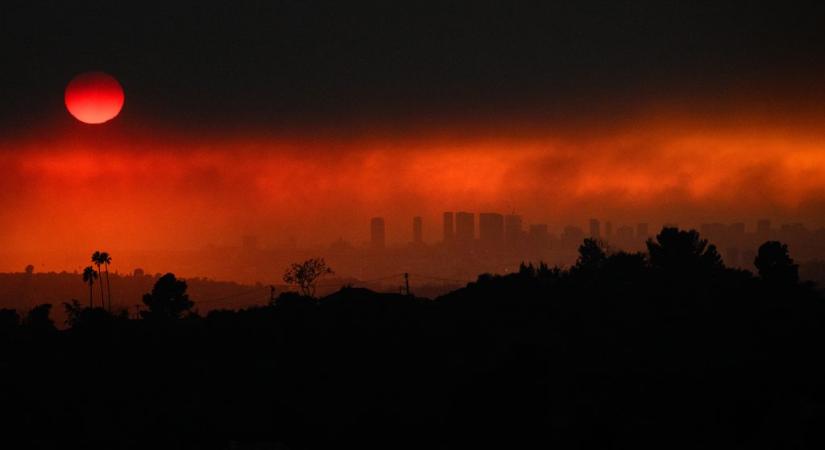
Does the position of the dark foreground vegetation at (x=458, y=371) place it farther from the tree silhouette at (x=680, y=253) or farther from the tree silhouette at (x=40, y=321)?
the tree silhouette at (x=680, y=253)

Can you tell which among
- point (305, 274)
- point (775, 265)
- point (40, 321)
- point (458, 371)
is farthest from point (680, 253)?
point (40, 321)

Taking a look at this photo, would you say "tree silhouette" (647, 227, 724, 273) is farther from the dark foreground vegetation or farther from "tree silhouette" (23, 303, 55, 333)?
"tree silhouette" (23, 303, 55, 333)

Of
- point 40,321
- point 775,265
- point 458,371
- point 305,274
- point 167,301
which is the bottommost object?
point 458,371

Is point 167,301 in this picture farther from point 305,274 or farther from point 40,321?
point 305,274

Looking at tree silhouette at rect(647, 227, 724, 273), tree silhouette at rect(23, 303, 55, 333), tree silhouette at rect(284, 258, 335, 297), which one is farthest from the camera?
tree silhouette at rect(284, 258, 335, 297)

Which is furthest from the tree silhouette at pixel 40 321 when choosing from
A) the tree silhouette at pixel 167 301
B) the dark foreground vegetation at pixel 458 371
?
the tree silhouette at pixel 167 301

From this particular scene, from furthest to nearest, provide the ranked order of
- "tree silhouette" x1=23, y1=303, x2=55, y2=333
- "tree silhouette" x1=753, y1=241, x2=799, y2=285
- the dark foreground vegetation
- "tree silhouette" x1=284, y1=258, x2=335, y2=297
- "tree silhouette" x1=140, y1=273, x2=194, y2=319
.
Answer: "tree silhouette" x1=284, y1=258, x2=335, y2=297 < "tree silhouette" x1=140, y1=273, x2=194, y2=319 < "tree silhouette" x1=23, y1=303, x2=55, y2=333 < "tree silhouette" x1=753, y1=241, x2=799, y2=285 < the dark foreground vegetation

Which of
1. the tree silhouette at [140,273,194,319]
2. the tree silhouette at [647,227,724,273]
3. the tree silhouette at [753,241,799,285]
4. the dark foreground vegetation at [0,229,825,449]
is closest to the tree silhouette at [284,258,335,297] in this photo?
the tree silhouette at [140,273,194,319]
